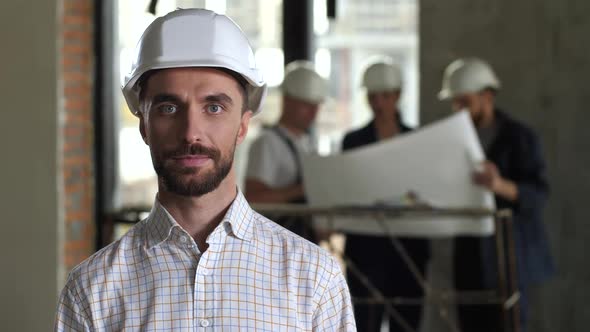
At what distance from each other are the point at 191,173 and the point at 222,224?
3.6 inches

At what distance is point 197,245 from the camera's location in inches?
62.1

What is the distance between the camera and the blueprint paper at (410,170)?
4.09 meters

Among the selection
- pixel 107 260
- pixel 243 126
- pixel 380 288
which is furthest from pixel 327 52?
pixel 107 260

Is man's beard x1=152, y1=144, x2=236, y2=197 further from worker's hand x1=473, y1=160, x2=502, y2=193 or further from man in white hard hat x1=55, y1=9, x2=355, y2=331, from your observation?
Answer: worker's hand x1=473, y1=160, x2=502, y2=193

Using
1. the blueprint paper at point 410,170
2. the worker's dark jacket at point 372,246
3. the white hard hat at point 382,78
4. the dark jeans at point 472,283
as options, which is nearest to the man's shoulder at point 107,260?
the blueprint paper at point 410,170

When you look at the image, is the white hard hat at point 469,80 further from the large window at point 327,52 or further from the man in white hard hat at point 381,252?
the large window at point 327,52

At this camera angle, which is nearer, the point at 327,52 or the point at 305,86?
the point at 305,86

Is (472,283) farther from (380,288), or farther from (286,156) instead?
(286,156)

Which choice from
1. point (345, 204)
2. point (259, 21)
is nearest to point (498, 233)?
point (345, 204)

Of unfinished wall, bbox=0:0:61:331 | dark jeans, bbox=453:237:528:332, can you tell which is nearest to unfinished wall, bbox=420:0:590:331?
dark jeans, bbox=453:237:528:332

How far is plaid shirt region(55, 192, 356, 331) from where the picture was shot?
4.97 ft

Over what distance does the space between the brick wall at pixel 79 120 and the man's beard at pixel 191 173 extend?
13.3ft

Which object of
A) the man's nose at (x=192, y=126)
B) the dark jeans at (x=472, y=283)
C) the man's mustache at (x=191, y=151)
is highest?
the man's nose at (x=192, y=126)

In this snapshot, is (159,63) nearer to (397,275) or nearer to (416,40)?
(397,275)
